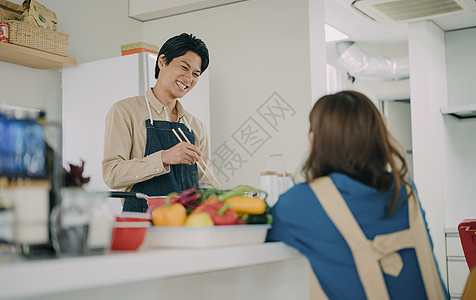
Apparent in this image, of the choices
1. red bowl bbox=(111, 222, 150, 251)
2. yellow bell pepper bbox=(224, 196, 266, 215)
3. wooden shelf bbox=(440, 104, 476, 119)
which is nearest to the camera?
red bowl bbox=(111, 222, 150, 251)

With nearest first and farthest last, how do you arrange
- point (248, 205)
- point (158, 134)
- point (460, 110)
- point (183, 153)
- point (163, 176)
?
point (248, 205) < point (183, 153) < point (163, 176) < point (158, 134) < point (460, 110)

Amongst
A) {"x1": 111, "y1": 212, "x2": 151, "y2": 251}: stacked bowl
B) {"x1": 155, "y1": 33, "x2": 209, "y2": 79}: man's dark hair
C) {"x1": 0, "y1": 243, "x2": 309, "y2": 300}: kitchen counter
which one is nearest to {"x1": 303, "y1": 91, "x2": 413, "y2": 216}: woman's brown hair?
{"x1": 0, "y1": 243, "x2": 309, "y2": 300}: kitchen counter

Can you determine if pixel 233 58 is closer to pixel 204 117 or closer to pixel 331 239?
pixel 204 117

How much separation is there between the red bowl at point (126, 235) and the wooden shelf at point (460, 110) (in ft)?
11.2

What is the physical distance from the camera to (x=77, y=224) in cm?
97

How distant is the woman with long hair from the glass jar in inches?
19.8

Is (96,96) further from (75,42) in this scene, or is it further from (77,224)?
(77,224)

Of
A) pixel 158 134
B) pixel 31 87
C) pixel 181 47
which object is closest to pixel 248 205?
pixel 158 134

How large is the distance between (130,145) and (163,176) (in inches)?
8.1

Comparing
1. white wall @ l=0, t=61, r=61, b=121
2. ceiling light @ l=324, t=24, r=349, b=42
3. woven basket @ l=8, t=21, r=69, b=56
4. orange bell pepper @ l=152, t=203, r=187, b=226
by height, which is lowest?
orange bell pepper @ l=152, t=203, r=187, b=226

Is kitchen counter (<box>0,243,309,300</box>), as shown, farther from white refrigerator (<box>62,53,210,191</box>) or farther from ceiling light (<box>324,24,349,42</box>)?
ceiling light (<box>324,24,349,42</box>)

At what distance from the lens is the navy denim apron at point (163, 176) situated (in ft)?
8.20

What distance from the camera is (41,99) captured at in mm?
3520

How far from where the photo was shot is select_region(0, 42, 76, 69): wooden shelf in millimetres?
3049
